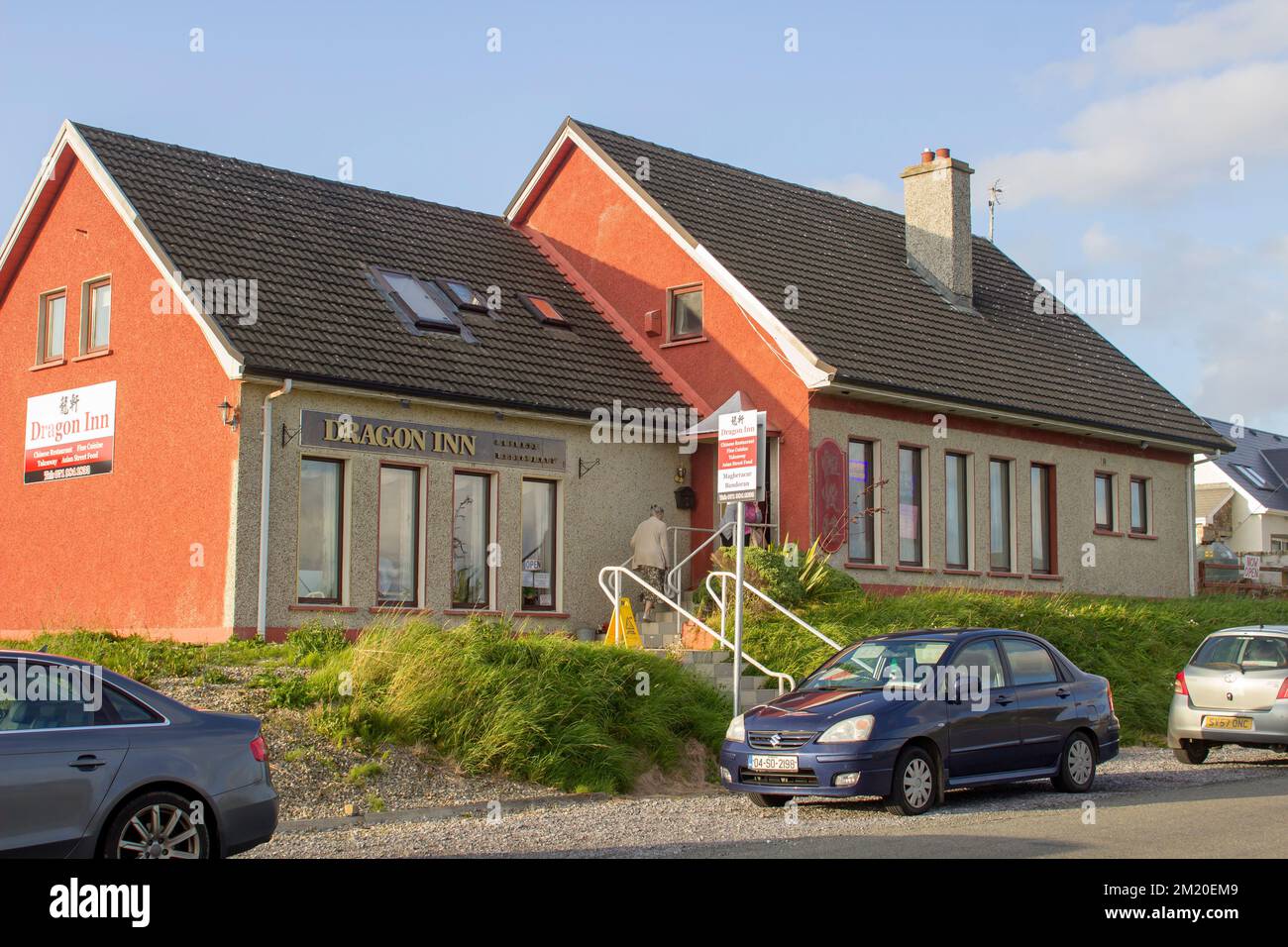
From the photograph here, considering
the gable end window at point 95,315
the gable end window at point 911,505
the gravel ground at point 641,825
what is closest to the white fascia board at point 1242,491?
the gable end window at point 911,505

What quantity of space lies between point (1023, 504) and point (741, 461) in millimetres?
13834

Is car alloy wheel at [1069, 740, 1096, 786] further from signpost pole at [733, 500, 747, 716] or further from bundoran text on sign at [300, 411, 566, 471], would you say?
bundoran text on sign at [300, 411, 566, 471]

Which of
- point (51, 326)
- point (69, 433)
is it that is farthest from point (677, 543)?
point (51, 326)

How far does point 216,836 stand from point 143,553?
1223 centimetres

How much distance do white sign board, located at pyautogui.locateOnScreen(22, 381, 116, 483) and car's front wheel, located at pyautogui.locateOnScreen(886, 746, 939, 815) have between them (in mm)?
13125

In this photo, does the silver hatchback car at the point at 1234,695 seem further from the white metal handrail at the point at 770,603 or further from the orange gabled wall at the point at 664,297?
the orange gabled wall at the point at 664,297

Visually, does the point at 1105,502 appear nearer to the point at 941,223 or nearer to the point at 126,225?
the point at 941,223

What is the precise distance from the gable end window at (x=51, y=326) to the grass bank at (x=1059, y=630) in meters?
11.6

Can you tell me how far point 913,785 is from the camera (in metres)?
13.4

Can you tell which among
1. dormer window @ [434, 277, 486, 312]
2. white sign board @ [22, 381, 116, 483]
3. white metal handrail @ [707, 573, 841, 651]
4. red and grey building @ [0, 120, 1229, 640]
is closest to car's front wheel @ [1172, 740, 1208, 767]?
white metal handrail @ [707, 573, 841, 651]

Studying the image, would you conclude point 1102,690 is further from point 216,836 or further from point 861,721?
point 216,836

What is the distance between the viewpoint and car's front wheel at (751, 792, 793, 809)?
14.0 m

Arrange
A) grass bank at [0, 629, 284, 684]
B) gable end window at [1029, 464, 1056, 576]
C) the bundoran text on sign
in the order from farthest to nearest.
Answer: gable end window at [1029, 464, 1056, 576] < the bundoran text on sign < grass bank at [0, 629, 284, 684]

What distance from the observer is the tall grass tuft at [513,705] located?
1474 centimetres
